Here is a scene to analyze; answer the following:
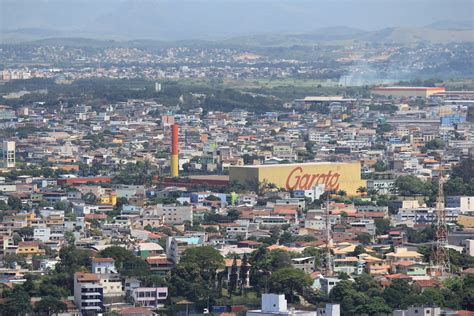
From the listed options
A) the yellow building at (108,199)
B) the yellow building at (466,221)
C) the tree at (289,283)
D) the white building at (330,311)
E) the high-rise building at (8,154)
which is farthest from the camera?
the high-rise building at (8,154)

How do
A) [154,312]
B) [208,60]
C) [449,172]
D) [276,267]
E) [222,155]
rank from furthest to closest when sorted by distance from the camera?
[208,60]
[222,155]
[449,172]
[276,267]
[154,312]

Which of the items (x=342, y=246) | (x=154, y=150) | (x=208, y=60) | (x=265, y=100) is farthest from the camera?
(x=208, y=60)

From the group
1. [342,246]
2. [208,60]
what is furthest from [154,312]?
[208,60]

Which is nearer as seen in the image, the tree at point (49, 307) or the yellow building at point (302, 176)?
the tree at point (49, 307)

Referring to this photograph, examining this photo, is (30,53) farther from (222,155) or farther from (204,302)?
(204,302)

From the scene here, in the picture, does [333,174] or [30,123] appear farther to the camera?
[30,123]

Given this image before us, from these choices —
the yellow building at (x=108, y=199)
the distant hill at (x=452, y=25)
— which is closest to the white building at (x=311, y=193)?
the yellow building at (x=108, y=199)

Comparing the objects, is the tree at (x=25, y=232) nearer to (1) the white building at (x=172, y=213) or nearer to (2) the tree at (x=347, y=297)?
(1) the white building at (x=172, y=213)
